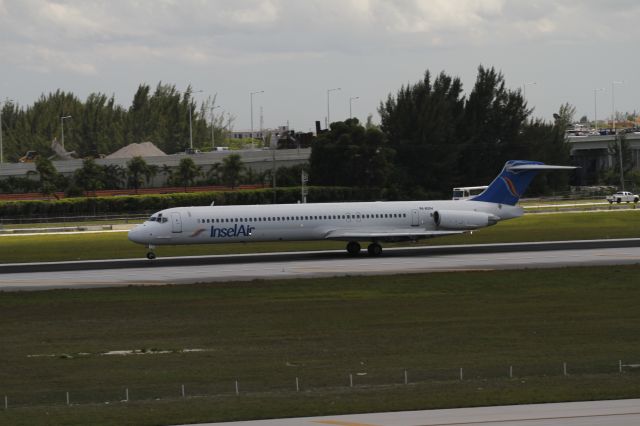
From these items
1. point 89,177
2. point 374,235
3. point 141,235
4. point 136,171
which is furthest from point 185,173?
point 374,235

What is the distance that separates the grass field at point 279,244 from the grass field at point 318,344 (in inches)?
771

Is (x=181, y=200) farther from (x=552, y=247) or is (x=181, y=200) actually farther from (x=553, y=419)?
(x=553, y=419)

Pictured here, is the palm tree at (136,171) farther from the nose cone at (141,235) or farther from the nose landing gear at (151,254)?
the nose cone at (141,235)

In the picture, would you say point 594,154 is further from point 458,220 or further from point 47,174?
point 458,220

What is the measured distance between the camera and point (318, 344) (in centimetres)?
3334

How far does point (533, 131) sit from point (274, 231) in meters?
92.1

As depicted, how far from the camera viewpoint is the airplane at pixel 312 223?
59125mm

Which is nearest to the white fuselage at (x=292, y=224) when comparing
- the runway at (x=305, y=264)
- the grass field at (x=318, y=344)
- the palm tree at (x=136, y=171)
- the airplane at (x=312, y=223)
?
the airplane at (x=312, y=223)

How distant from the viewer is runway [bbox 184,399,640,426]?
69.3ft

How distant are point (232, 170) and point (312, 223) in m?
68.7

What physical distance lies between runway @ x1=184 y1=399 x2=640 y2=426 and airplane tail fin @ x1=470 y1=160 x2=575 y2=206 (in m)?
40.6

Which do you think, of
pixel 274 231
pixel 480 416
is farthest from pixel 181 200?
pixel 480 416

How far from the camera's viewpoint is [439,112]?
138 meters

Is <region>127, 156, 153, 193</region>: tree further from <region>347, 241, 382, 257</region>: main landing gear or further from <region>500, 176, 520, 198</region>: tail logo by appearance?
<region>500, 176, 520, 198</region>: tail logo
